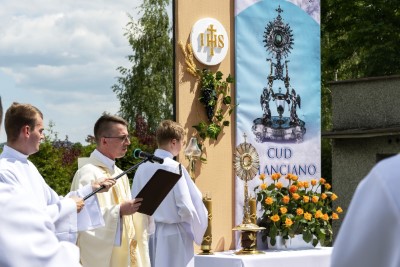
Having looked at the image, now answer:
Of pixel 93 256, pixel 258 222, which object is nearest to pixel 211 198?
pixel 258 222

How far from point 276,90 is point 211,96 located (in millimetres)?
1059

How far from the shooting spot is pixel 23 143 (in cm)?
535

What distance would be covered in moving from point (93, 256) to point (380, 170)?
474 cm

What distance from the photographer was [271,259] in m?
8.34

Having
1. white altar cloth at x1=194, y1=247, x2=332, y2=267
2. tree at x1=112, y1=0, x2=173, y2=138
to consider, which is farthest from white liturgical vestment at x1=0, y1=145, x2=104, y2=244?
tree at x1=112, y1=0, x2=173, y2=138

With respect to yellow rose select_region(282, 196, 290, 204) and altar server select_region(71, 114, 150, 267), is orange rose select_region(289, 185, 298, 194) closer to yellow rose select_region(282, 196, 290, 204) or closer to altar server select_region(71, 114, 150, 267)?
yellow rose select_region(282, 196, 290, 204)

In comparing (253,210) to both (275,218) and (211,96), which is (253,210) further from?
(211,96)

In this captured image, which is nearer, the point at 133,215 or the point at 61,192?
the point at 133,215

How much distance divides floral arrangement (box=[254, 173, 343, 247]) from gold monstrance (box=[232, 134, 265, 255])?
16 cm

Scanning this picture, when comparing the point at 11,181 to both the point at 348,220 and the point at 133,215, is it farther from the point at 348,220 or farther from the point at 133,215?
the point at 348,220

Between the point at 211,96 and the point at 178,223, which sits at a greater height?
the point at 211,96

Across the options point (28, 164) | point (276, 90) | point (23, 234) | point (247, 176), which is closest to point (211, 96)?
point (247, 176)

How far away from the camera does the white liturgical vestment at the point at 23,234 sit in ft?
7.61

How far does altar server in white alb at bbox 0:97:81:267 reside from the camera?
232 cm
